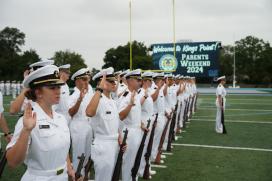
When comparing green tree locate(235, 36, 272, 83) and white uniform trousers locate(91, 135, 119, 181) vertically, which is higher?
green tree locate(235, 36, 272, 83)

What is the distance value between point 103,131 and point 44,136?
1728 millimetres

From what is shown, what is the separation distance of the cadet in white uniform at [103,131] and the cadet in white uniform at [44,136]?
50.8 inches

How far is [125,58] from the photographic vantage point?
47969 millimetres

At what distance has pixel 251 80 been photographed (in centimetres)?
6231

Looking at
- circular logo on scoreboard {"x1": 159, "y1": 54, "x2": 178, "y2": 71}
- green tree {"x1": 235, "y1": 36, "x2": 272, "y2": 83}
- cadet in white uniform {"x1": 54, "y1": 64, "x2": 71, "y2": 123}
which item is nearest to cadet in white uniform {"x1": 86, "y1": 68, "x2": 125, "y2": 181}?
cadet in white uniform {"x1": 54, "y1": 64, "x2": 71, "y2": 123}

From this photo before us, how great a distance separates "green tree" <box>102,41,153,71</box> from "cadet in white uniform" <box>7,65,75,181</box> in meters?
41.6

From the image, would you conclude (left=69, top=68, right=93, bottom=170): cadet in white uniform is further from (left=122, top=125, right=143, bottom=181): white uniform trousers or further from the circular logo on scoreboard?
the circular logo on scoreboard

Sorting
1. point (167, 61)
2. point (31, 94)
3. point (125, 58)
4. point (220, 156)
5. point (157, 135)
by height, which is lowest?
point (220, 156)

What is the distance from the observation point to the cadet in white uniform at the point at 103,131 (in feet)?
14.1

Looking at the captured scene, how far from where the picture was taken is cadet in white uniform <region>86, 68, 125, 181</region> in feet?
14.1

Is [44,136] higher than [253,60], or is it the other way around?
[253,60]

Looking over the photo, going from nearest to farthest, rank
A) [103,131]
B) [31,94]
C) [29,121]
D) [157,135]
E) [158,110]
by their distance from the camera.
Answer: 1. [29,121]
2. [31,94]
3. [103,131]
4. [157,135]
5. [158,110]

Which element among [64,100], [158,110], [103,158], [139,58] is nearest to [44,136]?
[103,158]

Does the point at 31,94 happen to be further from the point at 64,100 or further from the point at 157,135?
the point at 157,135
